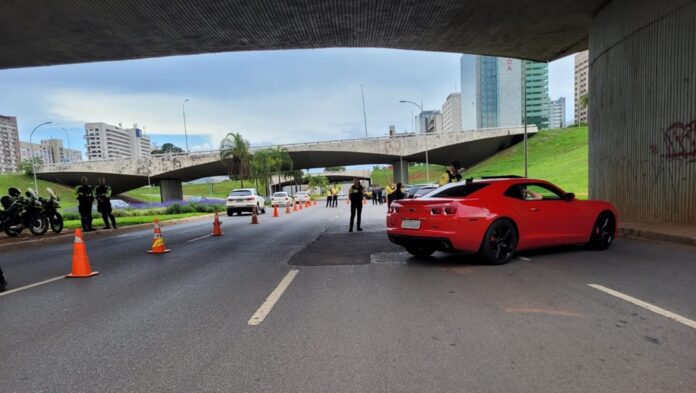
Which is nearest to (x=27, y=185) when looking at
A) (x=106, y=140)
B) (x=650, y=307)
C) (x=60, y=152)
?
(x=650, y=307)

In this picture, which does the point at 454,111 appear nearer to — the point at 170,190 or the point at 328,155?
the point at 328,155

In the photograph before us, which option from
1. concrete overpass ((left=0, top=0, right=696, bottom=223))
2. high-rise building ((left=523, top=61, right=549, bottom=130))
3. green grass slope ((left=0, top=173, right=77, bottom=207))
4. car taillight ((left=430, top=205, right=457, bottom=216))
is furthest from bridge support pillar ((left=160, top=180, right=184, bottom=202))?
high-rise building ((left=523, top=61, right=549, bottom=130))

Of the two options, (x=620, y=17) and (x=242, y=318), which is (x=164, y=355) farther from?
(x=620, y=17)

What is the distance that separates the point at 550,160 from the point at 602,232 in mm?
50514

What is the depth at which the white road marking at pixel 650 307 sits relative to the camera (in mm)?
4094

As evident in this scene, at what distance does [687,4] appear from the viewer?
392 inches

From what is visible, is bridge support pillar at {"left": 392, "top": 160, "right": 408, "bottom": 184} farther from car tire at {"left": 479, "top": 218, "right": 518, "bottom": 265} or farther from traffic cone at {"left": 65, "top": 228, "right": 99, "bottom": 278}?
traffic cone at {"left": 65, "top": 228, "right": 99, "bottom": 278}

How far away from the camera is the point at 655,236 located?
947cm

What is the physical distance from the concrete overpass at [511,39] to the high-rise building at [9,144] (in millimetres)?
122161

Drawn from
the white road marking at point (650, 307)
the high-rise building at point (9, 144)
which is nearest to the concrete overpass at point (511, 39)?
the white road marking at point (650, 307)

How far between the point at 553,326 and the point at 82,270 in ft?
23.3

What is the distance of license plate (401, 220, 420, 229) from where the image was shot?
7.08 metres

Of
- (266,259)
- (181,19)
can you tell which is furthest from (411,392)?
(181,19)

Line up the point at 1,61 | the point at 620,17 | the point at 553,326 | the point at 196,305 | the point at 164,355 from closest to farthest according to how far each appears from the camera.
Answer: the point at 164,355 < the point at 553,326 < the point at 196,305 < the point at 620,17 < the point at 1,61
